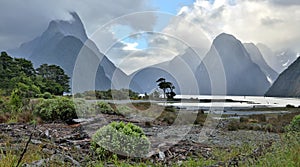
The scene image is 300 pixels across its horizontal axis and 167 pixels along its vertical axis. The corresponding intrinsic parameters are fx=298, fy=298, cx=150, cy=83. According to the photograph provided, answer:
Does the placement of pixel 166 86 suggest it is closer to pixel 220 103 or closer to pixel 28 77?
pixel 220 103

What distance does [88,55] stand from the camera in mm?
7910

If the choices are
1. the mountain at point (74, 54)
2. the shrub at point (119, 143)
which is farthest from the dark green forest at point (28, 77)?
the shrub at point (119, 143)

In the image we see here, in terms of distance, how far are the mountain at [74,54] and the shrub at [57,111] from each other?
32.5 inches

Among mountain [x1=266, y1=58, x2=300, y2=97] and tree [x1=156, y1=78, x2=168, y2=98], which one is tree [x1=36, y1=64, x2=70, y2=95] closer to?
tree [x1=156, y1=78, x2=168, y2=98]

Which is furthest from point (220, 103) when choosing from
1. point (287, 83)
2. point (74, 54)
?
point (287, 83)

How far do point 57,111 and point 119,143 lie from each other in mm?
5531

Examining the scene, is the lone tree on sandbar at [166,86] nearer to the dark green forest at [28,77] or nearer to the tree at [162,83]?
the tree at [162,83]

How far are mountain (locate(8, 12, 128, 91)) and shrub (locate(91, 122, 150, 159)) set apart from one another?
1.91 m

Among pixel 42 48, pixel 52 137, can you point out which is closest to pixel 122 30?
pixel 52 137

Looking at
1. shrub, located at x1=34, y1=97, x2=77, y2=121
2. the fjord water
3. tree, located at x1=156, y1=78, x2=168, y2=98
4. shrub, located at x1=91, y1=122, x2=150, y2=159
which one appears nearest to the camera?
shrub, located at x1=91, y1=122, x2=150, y2=159

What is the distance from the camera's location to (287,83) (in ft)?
174

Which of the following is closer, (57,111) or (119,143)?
(119,143)

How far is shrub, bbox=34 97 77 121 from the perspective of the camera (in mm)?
9898

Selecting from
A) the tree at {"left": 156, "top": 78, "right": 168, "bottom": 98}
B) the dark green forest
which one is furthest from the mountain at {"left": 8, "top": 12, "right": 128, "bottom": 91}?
the dark green forest
